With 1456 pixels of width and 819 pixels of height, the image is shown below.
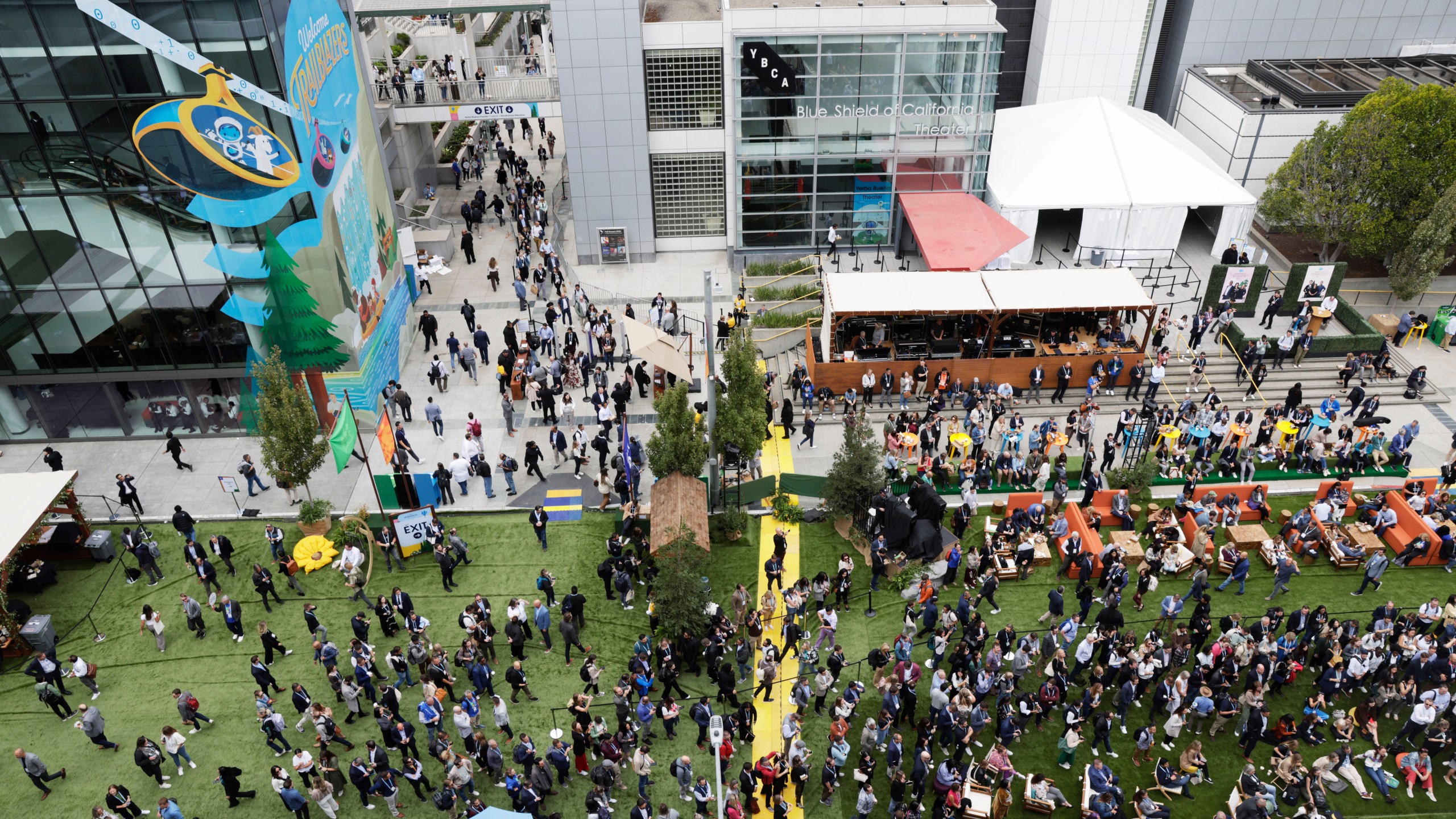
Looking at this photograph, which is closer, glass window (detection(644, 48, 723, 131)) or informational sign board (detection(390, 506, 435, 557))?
informational sign board (detection(390, 506, 435, 557))

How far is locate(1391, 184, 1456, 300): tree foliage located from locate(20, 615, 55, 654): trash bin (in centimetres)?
3755

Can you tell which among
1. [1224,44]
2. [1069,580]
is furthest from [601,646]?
[1224,44]

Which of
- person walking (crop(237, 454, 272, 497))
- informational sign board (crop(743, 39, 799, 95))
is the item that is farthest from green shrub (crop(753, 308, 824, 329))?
person walking (crop(237, 454, 272, 497))

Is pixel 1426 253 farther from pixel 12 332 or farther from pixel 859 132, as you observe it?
pixel 12 332

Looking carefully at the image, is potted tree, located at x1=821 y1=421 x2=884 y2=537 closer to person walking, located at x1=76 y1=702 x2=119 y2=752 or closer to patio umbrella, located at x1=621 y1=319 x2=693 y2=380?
patio umbrella, located at x1=621 y1=319 x2=693 y2=380

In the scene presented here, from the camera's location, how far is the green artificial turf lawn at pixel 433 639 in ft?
58.1

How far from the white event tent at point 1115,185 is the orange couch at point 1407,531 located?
44.9 ft

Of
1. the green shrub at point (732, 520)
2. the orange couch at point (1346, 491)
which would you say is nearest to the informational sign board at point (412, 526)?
the green shrub at point (732, 520)

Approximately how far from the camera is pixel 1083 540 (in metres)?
22.5

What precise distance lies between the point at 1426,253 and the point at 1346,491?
12.2 metres

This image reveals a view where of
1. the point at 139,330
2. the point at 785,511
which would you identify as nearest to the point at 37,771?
the point at 139,330

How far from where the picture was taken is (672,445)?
22828 millimetres

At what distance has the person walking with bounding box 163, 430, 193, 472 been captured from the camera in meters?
25.3

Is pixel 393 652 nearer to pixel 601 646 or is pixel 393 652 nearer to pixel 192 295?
pixel 601 646
